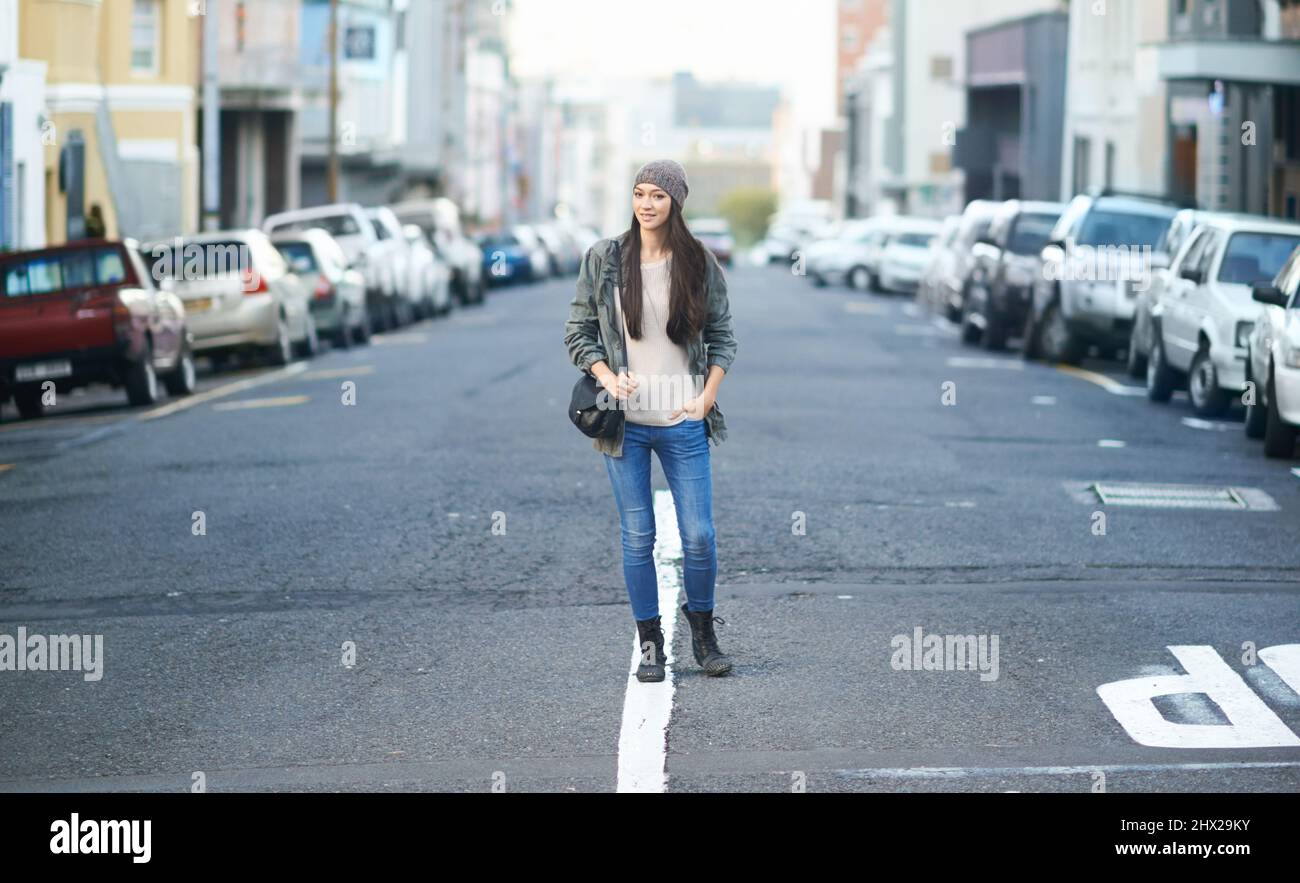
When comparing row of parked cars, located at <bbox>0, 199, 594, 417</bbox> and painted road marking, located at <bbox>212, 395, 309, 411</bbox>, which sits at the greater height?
row of parked cars, located at <bbox>0, 199, 594, 417</bbox>

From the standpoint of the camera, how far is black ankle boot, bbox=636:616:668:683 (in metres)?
8.91

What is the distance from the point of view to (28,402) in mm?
22359

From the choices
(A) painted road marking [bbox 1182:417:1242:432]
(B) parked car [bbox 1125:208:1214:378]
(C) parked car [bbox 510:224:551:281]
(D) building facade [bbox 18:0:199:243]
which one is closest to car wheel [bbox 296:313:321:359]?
(B) parked car [bbox 1125:208:1214:378]

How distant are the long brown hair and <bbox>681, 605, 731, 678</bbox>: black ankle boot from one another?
42.6 inches

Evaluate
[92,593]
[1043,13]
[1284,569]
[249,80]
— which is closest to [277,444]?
[92,593]

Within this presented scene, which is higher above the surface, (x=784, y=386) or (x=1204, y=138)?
(x=1204, y=138)

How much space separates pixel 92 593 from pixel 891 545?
396 centimetres

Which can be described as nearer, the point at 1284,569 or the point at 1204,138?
the point at 1284,569

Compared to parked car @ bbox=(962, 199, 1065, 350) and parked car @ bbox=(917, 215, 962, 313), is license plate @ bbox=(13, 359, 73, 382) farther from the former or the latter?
parked car @ bbox=(917, 215, 962, 313)

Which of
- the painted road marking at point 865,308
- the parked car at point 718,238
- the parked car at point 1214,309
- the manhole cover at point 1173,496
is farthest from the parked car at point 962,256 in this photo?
the parked car at point 718,238

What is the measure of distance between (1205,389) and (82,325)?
9.94m

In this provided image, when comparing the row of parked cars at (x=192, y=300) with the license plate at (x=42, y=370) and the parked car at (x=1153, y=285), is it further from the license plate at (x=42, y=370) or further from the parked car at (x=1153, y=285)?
the parked car at (x=1153, y=285)

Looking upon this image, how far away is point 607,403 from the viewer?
8.56 metres
